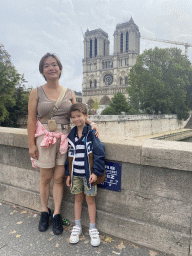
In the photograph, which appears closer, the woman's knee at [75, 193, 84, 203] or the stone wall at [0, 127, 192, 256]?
the stone wall at [0, 127, 192, 256]

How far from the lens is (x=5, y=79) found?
13430 millimetres

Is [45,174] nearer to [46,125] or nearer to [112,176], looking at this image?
[46,125]

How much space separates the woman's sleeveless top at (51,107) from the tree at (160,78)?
26084 millimetres

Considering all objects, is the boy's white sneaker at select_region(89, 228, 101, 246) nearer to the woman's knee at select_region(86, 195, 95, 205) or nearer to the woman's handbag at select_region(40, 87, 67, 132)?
the woman's knee at select_region(86, 195, 95, 205)

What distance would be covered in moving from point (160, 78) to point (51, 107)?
A: 94.0ft

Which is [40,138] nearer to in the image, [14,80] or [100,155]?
[100,155]

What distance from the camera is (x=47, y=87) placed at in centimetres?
237

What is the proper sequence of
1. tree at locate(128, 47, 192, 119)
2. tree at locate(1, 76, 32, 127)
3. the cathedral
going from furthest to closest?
the cathedral
tree at locate(128, 47, 192, 119)
tree at locate(1, 76, 32, 127)

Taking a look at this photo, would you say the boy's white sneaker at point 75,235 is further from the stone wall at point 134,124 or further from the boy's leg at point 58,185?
the stone wall at point 134,124

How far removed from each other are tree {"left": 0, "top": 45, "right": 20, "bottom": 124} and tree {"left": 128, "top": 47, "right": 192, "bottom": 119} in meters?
18.7

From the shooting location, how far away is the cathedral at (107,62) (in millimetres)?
61906

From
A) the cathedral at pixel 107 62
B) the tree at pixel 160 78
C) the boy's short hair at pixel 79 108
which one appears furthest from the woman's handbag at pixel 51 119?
the cathedral at pixel 107 62

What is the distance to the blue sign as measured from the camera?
7.38ft

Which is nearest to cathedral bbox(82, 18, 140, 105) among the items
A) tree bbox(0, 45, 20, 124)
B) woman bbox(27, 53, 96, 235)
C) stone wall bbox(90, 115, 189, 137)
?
stone wall bbox(90, 115, 189, 137)
